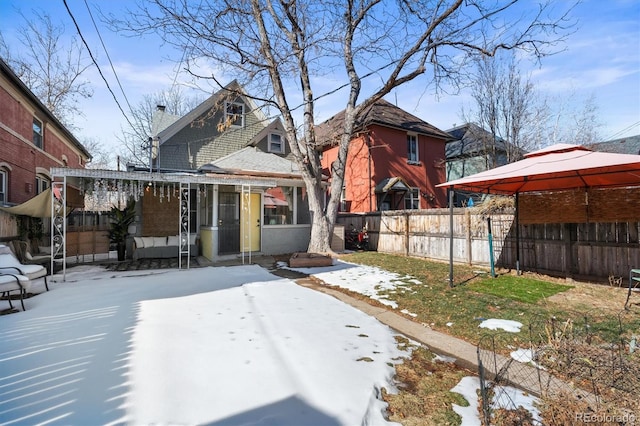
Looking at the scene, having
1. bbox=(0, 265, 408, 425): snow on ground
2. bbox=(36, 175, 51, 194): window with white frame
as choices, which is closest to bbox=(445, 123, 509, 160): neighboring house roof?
bbox=(0, 265, 408, 425): snow on ground

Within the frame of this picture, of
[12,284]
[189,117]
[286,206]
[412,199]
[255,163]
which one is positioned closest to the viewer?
[12,284]

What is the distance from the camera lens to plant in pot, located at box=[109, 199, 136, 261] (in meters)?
9.84

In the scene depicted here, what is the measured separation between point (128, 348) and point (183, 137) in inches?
477

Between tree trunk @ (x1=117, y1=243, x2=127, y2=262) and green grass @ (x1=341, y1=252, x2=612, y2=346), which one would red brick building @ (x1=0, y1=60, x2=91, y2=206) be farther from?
green grass @ (x1=341, y1=252, x2=612, y2=346)

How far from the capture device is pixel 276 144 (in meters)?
15.0

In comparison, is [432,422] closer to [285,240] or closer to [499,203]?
[499,203]

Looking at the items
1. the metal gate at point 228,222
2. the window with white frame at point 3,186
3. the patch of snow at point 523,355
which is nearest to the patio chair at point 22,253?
the window with white frame at point 3,186

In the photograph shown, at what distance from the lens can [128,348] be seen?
320 cm

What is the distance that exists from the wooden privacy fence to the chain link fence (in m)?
3.02

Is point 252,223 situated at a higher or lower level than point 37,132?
lower

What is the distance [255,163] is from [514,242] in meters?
10.0

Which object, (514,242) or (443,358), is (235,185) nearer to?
(443,358)

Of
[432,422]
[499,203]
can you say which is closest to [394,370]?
[432,422]

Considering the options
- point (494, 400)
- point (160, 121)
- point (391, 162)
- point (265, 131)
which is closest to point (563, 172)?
point (494, 400)
